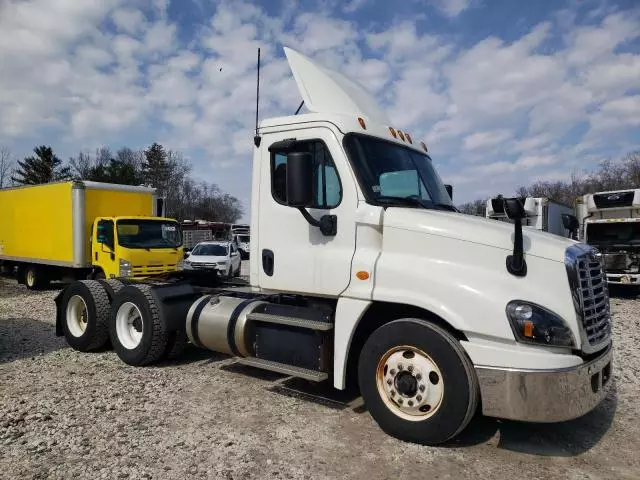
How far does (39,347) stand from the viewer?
8086 millimetres

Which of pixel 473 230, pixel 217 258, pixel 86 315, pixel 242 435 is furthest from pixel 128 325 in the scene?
pixel 217 258

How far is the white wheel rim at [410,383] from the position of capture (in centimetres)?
416

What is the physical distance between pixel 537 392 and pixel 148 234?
11.7m

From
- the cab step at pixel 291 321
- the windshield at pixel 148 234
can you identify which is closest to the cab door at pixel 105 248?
the windshield at pixel 148 234

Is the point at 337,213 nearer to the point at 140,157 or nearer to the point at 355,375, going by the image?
the point at 355,375

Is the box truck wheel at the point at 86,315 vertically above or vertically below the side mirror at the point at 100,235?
below

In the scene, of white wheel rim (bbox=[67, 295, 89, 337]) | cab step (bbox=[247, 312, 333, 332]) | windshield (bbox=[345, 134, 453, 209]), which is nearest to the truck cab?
white wheel rim (bbox=[67, 295, 89, 337])

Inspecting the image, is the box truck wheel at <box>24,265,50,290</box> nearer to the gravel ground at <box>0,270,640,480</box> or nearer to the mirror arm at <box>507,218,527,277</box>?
the gravel ground at <box>0,270,640,480</box>

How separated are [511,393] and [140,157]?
7509cm

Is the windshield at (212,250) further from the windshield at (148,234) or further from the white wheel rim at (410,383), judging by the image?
the white wheel rim at (410,383)

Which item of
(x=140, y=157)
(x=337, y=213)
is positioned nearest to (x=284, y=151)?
(x=337, y=213)

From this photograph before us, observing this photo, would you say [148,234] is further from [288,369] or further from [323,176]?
[323,176]

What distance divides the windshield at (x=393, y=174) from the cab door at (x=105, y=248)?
984cm

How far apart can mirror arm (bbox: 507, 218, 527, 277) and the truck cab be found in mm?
10599
